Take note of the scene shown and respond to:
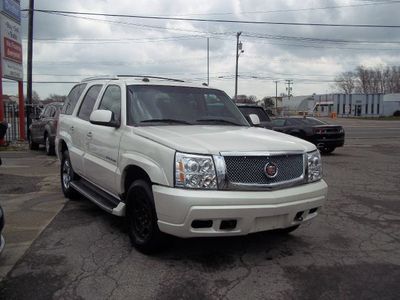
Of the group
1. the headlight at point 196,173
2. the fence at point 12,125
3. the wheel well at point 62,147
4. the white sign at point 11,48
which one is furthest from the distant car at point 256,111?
the fence at point 12,125

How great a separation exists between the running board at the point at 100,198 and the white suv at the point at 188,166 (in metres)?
0.02

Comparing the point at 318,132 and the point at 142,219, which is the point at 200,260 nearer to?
the point at 142,219

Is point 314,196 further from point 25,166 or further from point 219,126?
point 25,166

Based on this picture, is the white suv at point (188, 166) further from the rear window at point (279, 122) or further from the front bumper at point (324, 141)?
the rear window at point (279, 122)

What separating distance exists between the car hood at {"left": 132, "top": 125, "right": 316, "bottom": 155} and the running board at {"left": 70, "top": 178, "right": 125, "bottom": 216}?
0.94 metres

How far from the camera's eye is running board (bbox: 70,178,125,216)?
5348mm

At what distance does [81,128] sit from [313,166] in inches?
136

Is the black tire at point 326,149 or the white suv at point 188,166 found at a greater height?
the white suv at point 188,166

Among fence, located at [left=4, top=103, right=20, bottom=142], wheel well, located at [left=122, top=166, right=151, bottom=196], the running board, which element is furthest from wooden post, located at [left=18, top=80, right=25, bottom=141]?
wheel well, located at [left=122, top=166, right=151, bottom=196]

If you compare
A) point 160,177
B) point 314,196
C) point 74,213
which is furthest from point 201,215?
point 74,213

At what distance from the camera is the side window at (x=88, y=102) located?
22.2ft

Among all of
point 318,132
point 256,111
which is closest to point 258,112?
point 256,111

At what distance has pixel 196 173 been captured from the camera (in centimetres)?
435

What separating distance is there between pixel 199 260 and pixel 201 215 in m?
0.84
